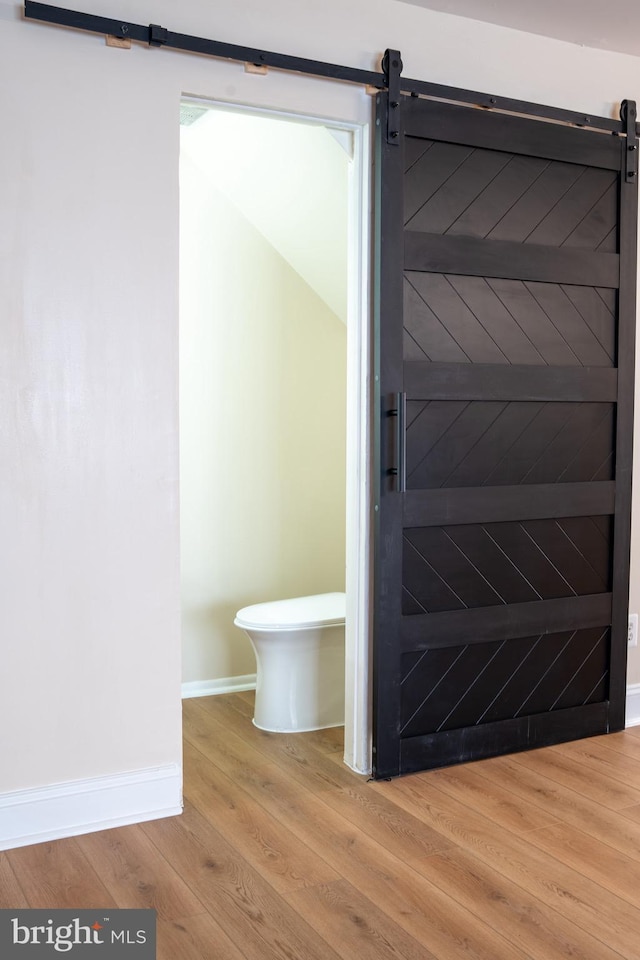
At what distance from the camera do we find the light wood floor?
2081 millimetres

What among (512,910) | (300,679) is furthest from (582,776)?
(300,679)

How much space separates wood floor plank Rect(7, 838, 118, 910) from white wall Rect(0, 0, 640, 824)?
190 mm

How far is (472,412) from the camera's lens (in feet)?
10.3

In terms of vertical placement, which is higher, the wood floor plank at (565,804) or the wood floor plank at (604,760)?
the wood floor plank at (604,760)

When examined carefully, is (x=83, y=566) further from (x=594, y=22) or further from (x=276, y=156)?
(x=594, y=22)

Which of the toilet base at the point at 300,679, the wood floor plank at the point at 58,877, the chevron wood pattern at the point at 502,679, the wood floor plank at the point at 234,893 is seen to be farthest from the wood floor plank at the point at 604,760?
the wood floor plank at the point at 58,877

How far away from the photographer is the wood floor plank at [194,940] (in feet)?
6.56

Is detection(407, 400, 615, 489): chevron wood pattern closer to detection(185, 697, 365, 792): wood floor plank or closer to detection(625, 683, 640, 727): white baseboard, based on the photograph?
detection(625, 683, 640, 727): white baseboard

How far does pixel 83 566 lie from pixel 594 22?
8.38 ft

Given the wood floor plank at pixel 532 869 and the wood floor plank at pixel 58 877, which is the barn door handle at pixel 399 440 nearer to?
the wood floor plank at pixel 532 869

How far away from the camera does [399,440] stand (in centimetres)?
294

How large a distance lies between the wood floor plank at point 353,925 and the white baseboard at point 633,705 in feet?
A: 5.76

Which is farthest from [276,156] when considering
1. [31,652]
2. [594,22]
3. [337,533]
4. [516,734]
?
[516,734]

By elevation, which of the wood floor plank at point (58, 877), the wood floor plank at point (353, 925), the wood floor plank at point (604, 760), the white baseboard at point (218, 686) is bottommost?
the wood floor plank at point (353, 925)
